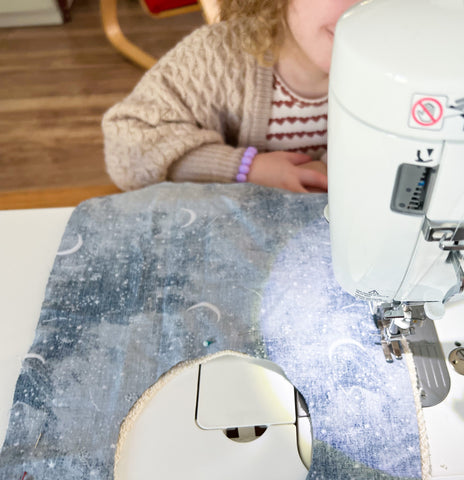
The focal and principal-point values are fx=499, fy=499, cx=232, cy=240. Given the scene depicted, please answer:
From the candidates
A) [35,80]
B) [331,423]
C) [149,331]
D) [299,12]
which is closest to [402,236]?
[331,423]

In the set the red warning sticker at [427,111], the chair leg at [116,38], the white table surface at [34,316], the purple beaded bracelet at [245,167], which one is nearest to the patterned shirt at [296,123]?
the purple beaded bracelet at [245,167]

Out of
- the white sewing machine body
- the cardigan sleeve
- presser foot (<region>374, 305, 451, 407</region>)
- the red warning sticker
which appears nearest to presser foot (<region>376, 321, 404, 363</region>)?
presser foot (<region>374, 305, 451, 407</region>)

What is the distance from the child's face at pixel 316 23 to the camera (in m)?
0.70

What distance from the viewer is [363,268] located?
49cm

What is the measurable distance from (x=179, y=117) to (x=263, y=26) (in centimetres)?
20

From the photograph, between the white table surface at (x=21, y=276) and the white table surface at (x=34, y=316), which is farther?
the white table surface at (x=21, y=276)

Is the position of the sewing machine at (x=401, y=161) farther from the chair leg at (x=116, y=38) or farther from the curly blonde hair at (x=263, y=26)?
the chair leg at (x=116, y=38)

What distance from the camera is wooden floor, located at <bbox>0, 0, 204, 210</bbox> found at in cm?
185

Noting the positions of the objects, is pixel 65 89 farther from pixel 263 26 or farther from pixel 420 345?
pixel 420 345

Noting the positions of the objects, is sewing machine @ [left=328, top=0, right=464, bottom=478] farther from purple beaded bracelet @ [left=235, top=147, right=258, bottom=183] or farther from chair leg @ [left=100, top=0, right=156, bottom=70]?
chair leg @ [left=100, top=0, right=156, bottom=70]

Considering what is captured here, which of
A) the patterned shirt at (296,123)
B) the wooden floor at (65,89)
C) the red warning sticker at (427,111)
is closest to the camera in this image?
the red warning sticker at (427,111)

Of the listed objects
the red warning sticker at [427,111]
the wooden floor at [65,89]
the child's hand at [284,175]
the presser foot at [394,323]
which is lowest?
the wooden floor at [65,89]

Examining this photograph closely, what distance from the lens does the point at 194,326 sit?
2.05 ft

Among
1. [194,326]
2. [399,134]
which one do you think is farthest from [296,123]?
[399,134]
